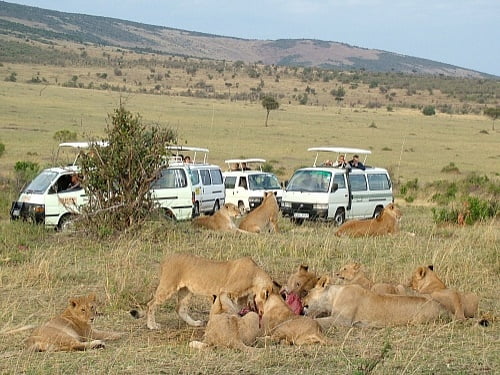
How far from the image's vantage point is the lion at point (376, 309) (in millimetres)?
9461

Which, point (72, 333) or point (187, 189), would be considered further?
point (187, 189)

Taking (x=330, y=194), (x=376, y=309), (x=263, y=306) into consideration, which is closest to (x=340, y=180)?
(x=330, y=194)

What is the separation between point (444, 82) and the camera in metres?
122

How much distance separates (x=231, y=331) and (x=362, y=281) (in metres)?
2.96

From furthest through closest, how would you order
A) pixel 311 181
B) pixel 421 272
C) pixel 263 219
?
pixel 311 181, pixel 263 219, pixel 421 272

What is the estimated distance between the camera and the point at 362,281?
10.9m

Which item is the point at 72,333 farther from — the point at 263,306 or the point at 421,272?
the point at 421,272

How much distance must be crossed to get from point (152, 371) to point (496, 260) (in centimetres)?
741

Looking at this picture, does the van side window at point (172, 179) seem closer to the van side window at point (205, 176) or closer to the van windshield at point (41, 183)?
the van side window at point (205, 176)

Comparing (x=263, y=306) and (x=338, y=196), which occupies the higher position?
(x=263, y=306)

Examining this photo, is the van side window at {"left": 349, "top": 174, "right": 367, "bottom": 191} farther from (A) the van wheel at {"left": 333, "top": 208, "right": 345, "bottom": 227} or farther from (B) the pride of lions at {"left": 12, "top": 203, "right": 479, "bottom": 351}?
(B) the pride of lions at {"left": 12, "top": 203, "right": 479, "bottom": 351}

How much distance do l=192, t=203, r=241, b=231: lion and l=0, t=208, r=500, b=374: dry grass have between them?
1.13 m

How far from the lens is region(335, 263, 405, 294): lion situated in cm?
1054

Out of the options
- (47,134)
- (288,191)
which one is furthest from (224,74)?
(288,191)
